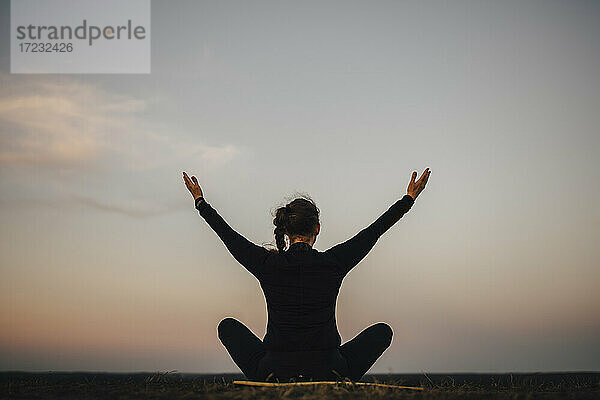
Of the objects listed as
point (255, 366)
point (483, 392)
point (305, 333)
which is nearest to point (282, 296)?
point (305, 333)

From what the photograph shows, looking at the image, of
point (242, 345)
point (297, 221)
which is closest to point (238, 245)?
point (297, 221)

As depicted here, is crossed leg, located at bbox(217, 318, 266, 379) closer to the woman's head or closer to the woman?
the woman

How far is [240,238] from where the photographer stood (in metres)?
6.00

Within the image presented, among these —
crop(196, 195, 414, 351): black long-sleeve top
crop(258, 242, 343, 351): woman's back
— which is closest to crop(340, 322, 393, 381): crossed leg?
crop(196, 195, 414, 351): black long-sleeve top

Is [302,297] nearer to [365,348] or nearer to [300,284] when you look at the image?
[300,284]

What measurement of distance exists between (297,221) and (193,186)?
1315mm

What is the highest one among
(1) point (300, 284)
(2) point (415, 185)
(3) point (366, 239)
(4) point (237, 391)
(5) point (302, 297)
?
(2) point (415, 185)

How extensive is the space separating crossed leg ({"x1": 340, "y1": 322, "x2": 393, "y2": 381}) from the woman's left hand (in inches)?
83.1

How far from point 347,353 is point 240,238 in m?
1.53

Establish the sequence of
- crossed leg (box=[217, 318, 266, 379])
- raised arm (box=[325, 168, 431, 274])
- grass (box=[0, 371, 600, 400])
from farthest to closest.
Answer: crossed leg (box=[217, 318, 266, 379]) → raised arm (box=[325, 168, 431, 274]) → grass (box=[0, 371, 600, 400])

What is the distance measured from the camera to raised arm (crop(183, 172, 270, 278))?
19.4 ft

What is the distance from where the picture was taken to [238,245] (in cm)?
596

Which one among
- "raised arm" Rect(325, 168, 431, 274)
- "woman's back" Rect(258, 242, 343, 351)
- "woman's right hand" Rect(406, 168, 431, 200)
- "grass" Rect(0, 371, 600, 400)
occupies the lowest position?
"grass" Rect(0, 371, 600, 400)

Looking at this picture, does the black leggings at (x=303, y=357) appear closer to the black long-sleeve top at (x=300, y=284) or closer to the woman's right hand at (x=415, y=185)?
the black long-sleeve top at (x=300, y=284)
